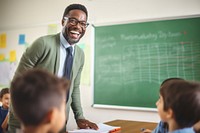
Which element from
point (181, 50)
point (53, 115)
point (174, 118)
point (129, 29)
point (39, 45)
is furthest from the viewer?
point (129, 29)

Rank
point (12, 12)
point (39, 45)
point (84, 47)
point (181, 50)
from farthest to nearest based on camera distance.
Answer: point (12, 12), point (84, 47), point (181, 50), point (39, 45)

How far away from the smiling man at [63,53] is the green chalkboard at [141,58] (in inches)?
54.6

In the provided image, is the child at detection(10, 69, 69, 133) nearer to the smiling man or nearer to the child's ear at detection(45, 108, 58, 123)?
the child's ear at detection(45, 108, 58, 123)

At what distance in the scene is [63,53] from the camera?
1.69 metres

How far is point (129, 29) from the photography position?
124 inches

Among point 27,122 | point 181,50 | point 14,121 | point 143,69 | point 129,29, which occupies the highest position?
point 129,29

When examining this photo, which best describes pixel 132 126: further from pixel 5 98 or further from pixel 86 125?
pixel 5 98

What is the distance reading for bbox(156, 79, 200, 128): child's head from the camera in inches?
45.0

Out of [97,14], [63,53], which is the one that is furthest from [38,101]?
[97,14]

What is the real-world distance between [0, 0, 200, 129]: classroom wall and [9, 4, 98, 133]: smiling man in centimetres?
145

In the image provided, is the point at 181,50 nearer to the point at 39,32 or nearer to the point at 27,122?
the point at 39,32

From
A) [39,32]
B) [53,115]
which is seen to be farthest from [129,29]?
[53,115]

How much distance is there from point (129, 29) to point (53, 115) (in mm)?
2475

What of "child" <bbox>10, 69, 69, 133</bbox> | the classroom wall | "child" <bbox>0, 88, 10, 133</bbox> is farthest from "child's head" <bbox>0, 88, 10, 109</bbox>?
"child" <bbox>10, 69, 69, 133</bbox>
